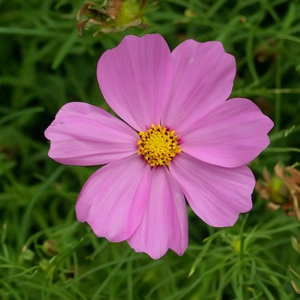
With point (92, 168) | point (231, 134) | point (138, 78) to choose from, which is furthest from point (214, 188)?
point (92, 168)

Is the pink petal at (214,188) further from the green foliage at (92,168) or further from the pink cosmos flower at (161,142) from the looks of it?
the green foliage at (92,168)


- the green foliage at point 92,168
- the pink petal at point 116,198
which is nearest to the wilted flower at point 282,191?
the green foliage at point 92,168

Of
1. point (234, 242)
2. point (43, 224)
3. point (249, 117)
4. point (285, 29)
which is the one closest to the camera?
point (249, 117)

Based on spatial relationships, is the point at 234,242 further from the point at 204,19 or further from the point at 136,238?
the point at 204,19

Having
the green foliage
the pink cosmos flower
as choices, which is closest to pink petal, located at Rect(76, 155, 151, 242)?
the pink cosmos flower

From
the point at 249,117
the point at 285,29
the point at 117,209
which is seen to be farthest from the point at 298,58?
the point at 117,209

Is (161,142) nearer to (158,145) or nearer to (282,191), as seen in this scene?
(158,145)
